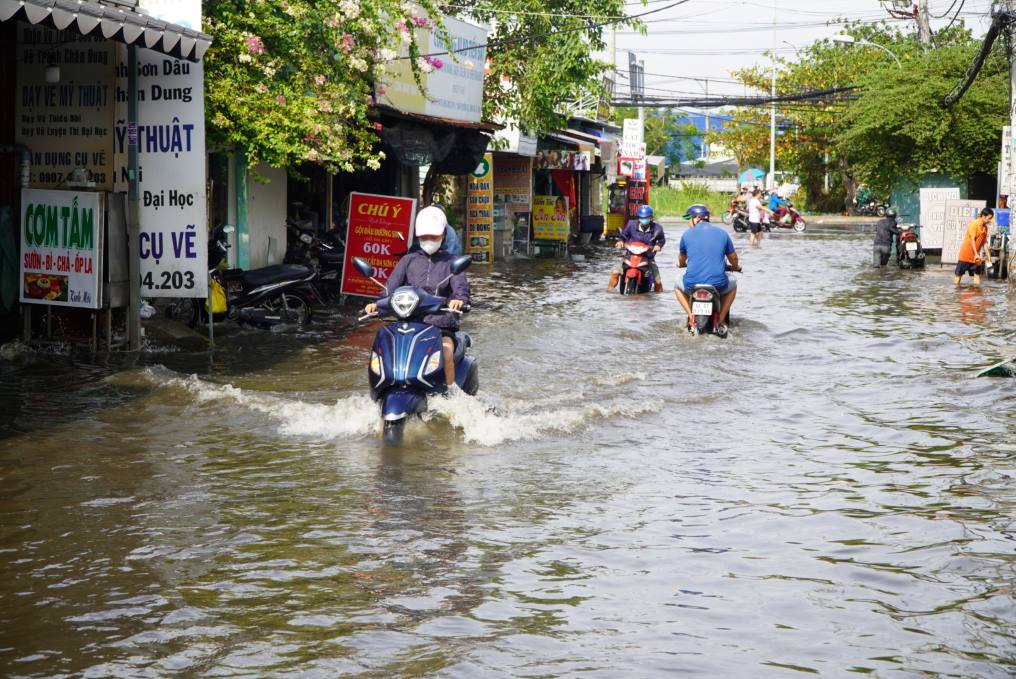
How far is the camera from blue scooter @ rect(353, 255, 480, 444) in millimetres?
8680

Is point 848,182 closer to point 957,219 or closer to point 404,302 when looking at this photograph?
point 957,219

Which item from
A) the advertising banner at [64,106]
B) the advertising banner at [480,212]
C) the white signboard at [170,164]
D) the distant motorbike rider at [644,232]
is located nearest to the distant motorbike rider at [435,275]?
the white signboard at [170,164]

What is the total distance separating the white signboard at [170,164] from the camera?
12328mm

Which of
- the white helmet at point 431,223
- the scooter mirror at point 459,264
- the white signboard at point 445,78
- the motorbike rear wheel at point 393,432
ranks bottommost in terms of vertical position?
the motorbike rear wheel at point 393,432

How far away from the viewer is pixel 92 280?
486 inches

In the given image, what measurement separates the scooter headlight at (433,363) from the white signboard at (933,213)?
22740 mm

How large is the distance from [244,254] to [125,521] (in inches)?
444

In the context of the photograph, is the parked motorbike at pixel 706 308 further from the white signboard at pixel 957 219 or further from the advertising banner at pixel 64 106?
the white signboard at pixel 957 219

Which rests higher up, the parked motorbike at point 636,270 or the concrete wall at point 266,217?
the concrete wall at point 266,217

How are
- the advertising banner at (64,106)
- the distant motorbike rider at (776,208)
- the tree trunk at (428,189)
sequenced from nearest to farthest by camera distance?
the advertising banner at (64,106), the tree trunk at (428,189), the distant motorbike rider at (776,208)

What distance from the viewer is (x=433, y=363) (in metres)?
8.77

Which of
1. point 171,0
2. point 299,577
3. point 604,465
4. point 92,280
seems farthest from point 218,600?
point 171,0

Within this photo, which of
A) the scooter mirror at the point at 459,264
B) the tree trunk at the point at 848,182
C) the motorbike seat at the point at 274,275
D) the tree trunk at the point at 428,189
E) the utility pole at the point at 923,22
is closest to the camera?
the scooter mirror at the point at 459,264

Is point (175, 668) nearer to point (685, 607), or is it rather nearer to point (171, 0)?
point (685, 607)
